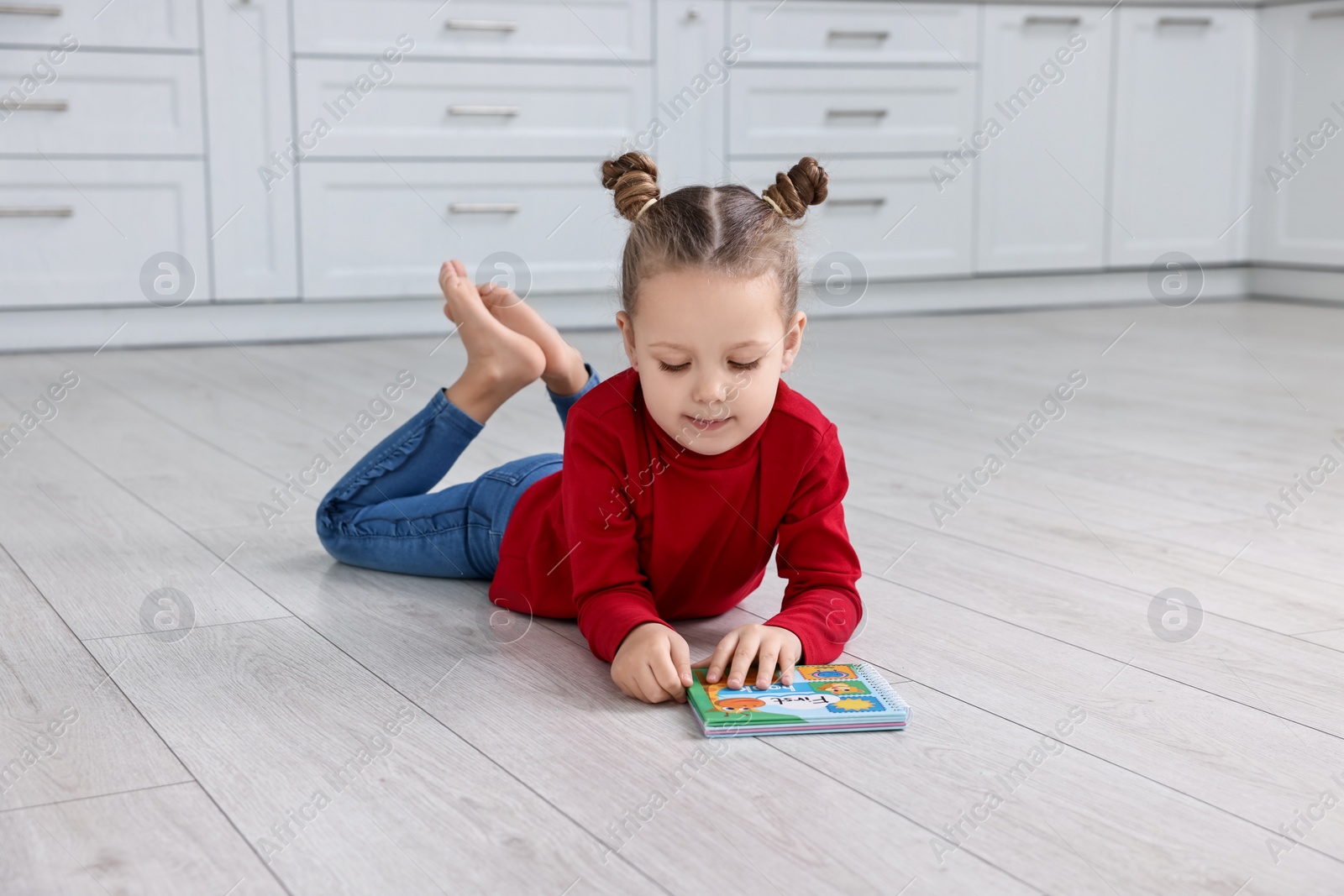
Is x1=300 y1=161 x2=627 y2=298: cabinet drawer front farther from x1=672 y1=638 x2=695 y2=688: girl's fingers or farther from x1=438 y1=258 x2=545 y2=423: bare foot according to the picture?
x1=672 y1=638 x2=695 y2=688: girl's fingers

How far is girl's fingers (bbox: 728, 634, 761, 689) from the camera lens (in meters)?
0.95

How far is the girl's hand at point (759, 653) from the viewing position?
3.12ft

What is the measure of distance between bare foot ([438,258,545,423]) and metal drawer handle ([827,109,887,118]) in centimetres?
224

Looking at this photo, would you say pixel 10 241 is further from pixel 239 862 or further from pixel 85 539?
pixel 239 862

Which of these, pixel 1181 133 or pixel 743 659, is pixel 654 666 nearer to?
pixel 743 659

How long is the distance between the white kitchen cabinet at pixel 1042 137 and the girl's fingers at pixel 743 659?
2725 millimetres

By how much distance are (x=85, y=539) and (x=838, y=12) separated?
2.41 metres

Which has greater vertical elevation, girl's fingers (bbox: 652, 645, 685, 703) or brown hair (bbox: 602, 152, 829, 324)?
brown hair (bbox: 602, 152, 829, 324)

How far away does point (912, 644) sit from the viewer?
1.09 m

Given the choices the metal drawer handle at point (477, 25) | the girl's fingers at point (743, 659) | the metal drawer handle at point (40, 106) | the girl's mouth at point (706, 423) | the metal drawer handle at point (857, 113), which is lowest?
the girl's fingers at point (743, 659)

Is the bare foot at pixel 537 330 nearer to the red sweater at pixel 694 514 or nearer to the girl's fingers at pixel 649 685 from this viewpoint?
the red sweater at pixel 694 514

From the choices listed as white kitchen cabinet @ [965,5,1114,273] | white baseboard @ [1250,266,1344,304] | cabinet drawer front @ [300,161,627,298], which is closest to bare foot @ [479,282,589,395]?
cabinet drawer front @ [300,161,627,298]

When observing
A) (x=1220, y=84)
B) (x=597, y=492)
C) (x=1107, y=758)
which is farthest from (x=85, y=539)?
(x=1220, y=84)

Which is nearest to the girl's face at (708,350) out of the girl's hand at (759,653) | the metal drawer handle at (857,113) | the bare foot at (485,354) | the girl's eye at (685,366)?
the girl's eye at (685,366)
